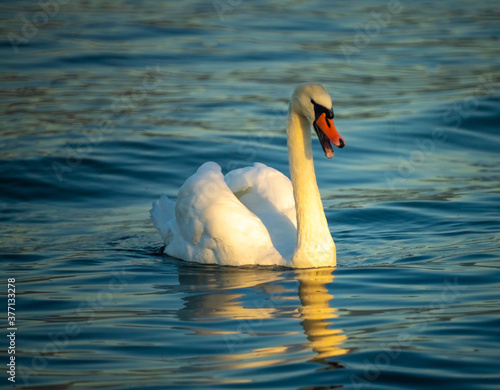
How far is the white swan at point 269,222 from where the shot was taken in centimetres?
817

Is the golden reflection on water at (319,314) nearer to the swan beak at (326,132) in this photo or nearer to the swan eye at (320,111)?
the swan beak at (326,132)

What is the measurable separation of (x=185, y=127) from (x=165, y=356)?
346 inches

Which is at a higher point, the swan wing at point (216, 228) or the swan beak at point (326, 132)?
the swan beak at point (326, 132)

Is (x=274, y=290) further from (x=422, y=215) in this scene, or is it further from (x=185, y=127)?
(x=185, y=127)

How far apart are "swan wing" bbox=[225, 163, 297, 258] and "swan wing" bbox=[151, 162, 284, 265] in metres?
0.43

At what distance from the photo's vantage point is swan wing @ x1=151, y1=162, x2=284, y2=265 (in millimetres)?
8250

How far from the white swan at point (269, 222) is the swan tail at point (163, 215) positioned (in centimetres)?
39

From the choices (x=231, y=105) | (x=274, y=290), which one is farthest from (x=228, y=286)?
(x=231, y=105)

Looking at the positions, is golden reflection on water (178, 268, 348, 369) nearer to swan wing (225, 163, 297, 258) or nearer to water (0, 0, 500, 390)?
water (0, 0, 500, 390)

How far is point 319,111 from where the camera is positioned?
25.6 ft

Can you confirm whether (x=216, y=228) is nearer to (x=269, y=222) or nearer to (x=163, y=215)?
(x=269, y=222)

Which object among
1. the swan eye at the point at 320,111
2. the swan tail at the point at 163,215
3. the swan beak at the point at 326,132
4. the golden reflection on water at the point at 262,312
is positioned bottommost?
the swan tail at the point at 163,215

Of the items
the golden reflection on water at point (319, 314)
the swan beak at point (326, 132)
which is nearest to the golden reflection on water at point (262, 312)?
the golden reflection on water at point (319, 314)

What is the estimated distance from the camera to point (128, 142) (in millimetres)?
13797
